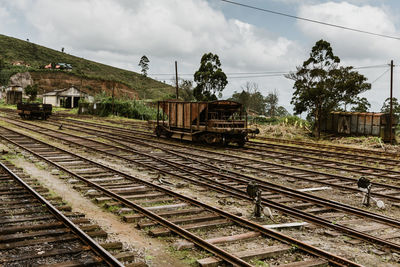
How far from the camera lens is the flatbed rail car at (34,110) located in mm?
35312

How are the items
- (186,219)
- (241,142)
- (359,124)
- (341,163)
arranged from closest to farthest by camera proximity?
(186,219), (341,163), (241,142), (359,124)

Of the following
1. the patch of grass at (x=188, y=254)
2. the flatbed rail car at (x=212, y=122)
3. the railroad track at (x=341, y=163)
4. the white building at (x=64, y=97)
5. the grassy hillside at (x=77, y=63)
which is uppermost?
the grassy hillside at (x=77, y=63)

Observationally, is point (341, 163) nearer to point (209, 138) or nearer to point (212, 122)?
point (212, 122)

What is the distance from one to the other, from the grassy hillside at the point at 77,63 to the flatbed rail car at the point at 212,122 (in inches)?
3186

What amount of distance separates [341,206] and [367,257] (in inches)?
106

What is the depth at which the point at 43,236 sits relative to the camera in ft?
19.1

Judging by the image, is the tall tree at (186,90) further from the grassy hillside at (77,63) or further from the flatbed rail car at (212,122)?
Answer: the flatbed rail car at (212,122)

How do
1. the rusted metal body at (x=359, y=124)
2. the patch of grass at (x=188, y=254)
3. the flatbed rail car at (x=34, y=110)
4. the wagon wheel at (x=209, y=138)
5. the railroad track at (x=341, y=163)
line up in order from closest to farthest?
the patch of grass at (x=188, y=254), the railroad track at (x=341, y=163), the wagon wheel at (x=209, y=138), the rusted metal body at (x=359, y=124), the flatbed rail car at (x=34, y=110)

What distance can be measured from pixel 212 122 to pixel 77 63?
113 m

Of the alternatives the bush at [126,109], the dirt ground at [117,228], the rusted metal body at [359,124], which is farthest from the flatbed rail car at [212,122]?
the bush at [126,109]

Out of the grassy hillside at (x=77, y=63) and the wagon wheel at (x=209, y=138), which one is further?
the grassy hillside at (x=77, y=63)

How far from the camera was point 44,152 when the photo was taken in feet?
49.8

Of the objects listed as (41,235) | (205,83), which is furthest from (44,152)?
(205,83)

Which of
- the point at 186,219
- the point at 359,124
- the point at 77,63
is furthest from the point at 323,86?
the point at 77,63
